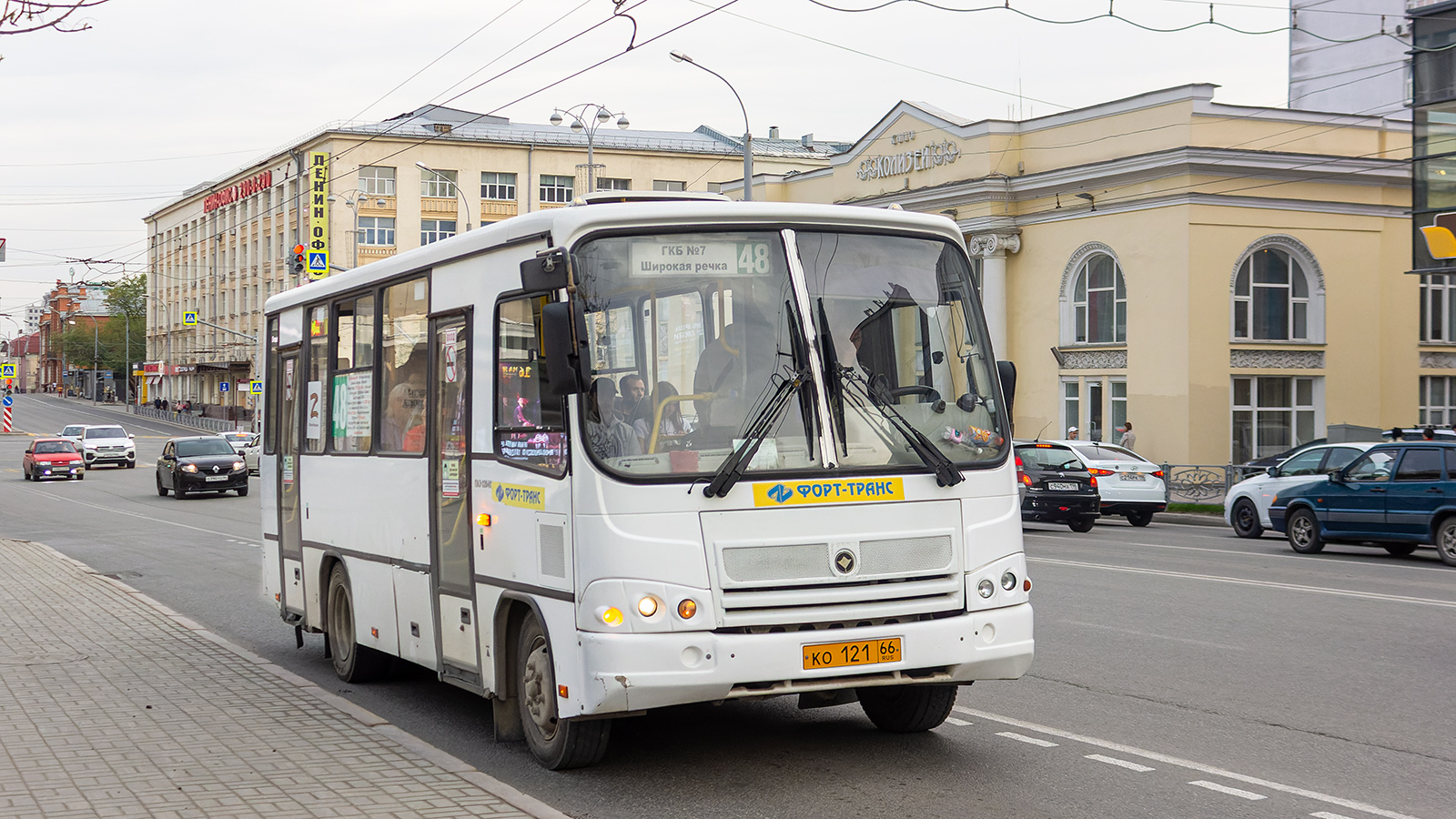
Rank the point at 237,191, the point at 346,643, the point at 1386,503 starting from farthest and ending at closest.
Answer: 1. the point at 237,191
2. the point at 1386,503
3. the point at 346,643

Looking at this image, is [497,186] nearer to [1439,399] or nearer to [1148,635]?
[1439,399]

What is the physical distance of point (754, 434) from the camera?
682 centimetres

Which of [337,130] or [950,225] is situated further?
[337,130]

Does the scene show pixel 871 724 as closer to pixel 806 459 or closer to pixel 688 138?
pixel 806 459

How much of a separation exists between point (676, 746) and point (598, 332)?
2.37 metres

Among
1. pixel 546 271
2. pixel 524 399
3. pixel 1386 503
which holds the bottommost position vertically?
pixel 1386 503

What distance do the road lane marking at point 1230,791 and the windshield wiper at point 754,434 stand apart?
2554 mm

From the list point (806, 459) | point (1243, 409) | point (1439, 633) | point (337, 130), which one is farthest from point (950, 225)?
point (337, 130)

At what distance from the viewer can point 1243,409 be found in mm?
36500

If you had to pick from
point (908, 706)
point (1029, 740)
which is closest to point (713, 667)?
point (908, 706)

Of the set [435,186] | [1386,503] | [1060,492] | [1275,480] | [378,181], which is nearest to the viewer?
[1386,503]

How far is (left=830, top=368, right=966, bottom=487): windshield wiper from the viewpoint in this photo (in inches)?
277

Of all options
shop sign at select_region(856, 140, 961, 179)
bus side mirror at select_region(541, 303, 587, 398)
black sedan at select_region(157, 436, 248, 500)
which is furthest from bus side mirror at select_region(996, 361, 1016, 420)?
shop sign at select_region(856, 140, 961, 179)

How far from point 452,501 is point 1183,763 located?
4.04 meters
